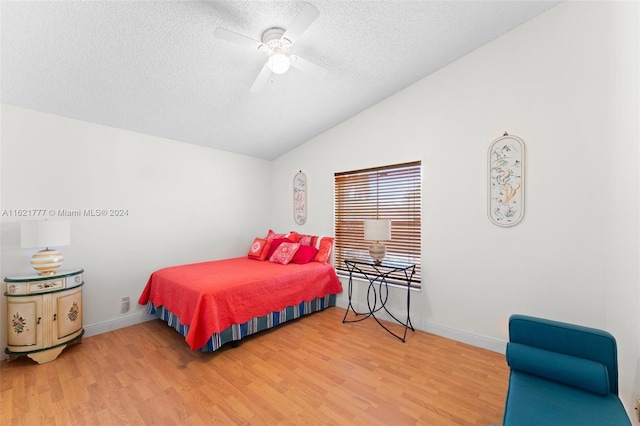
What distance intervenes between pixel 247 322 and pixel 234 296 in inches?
13.0

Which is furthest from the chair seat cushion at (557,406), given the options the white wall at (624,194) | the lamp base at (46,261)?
the lamp base at (46,261)

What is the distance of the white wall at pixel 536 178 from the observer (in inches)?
72.0

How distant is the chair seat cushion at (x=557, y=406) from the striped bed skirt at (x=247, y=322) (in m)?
2.17

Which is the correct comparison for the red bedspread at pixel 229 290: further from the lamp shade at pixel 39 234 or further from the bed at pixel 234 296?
the lamp shade at pixel 39 234

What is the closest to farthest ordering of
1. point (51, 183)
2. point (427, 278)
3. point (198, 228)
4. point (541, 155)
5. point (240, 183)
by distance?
point (541, 155) → point (51, 183) → point (427, 278) → point (198, 228) → point (240, 183)

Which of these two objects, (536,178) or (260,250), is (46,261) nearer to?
(260,250)

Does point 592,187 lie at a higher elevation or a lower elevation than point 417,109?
lower

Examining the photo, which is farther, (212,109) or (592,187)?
(212,109)

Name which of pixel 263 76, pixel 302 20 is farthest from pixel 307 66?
pixel 302 20

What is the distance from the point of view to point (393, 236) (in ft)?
10.7

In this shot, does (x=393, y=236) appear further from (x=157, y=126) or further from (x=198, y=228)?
(x=157, y=126)

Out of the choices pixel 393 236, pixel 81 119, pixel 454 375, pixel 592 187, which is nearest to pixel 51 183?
pixel 81 119

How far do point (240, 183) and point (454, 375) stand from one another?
3.69 m

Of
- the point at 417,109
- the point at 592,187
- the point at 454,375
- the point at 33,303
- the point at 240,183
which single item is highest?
the point at 417,109
